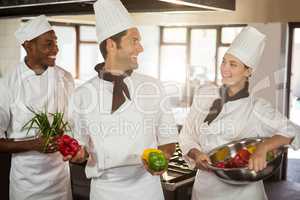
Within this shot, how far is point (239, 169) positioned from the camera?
102cm

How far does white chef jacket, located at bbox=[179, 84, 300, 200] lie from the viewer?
3.53ft

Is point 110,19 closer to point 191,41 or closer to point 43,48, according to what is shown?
point 43,48

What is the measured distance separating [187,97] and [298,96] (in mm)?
369

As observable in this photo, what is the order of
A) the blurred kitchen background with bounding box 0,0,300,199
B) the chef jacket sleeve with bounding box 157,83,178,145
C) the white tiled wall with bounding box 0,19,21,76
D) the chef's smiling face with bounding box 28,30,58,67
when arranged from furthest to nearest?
the white tiled wall with bounding box 0,19,21,76
the chef's smiling face with bounding box 28,30,58,67
the blurred kitchen background with bounding box 0,0,300,199
the chef jacket sleeve with bounding box 157,83,178,145

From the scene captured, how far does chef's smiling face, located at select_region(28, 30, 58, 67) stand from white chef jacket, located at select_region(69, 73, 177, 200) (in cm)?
37

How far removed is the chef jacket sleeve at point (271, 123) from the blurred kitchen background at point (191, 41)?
6 cm

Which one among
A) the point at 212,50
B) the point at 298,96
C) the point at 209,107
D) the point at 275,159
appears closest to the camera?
the point at 275,159

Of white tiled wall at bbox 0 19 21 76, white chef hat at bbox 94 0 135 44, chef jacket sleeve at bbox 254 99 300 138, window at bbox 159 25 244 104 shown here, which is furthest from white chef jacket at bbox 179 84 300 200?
white tiled wall at bbox 0 19 21 76

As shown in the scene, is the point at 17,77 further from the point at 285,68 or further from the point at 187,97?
the point at 285,68

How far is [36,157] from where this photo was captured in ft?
4.59

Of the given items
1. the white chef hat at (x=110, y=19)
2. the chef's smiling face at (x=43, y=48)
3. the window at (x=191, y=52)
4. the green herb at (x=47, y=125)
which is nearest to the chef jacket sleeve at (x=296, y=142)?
the window at (x=191, y=52)

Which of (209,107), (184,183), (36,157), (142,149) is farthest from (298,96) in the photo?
(36,157)

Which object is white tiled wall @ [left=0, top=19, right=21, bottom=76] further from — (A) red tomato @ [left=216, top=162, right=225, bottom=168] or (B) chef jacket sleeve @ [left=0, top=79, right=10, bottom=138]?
(A) red tomato @ [left=216, top=162, right=225, bottom=168]

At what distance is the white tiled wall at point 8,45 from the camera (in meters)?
2.22
